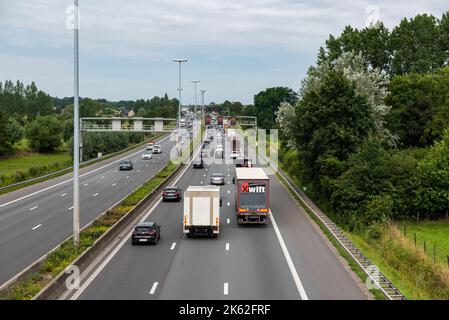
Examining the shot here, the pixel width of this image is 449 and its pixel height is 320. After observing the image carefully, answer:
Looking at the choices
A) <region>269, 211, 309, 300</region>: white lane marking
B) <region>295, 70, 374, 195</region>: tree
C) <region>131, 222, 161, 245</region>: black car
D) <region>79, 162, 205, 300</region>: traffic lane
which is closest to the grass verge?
<region>269, 211, 309, 300</region>: white lane marking

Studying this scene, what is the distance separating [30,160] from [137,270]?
99179 mm

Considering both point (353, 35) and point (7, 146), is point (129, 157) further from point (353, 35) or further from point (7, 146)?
point (353, 35)

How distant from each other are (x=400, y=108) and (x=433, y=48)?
27.4m

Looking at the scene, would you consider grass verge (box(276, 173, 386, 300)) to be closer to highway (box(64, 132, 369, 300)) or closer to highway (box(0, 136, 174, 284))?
highway (box(64, 132, 369, 300))

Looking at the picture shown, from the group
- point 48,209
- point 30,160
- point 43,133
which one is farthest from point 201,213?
point 43,133

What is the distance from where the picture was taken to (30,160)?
119438mm

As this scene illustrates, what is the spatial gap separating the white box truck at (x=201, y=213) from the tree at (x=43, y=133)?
10084cm

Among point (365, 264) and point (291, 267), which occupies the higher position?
point (365, 264)

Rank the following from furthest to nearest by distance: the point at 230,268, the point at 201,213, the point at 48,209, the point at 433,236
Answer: the point at 48,209 < the point at 433,236 < the point at 201,213 < the point at 230,268

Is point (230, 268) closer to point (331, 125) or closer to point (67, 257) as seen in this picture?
point (67, 257)

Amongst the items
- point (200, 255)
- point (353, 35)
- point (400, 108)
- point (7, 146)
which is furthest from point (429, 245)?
point (7, 146)

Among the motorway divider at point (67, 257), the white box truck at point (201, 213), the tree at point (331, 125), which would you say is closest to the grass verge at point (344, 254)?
the tree at point (331, 125)

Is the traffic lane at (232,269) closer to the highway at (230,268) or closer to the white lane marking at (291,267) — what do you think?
the highway at (230,268)

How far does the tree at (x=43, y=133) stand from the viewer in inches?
5074
